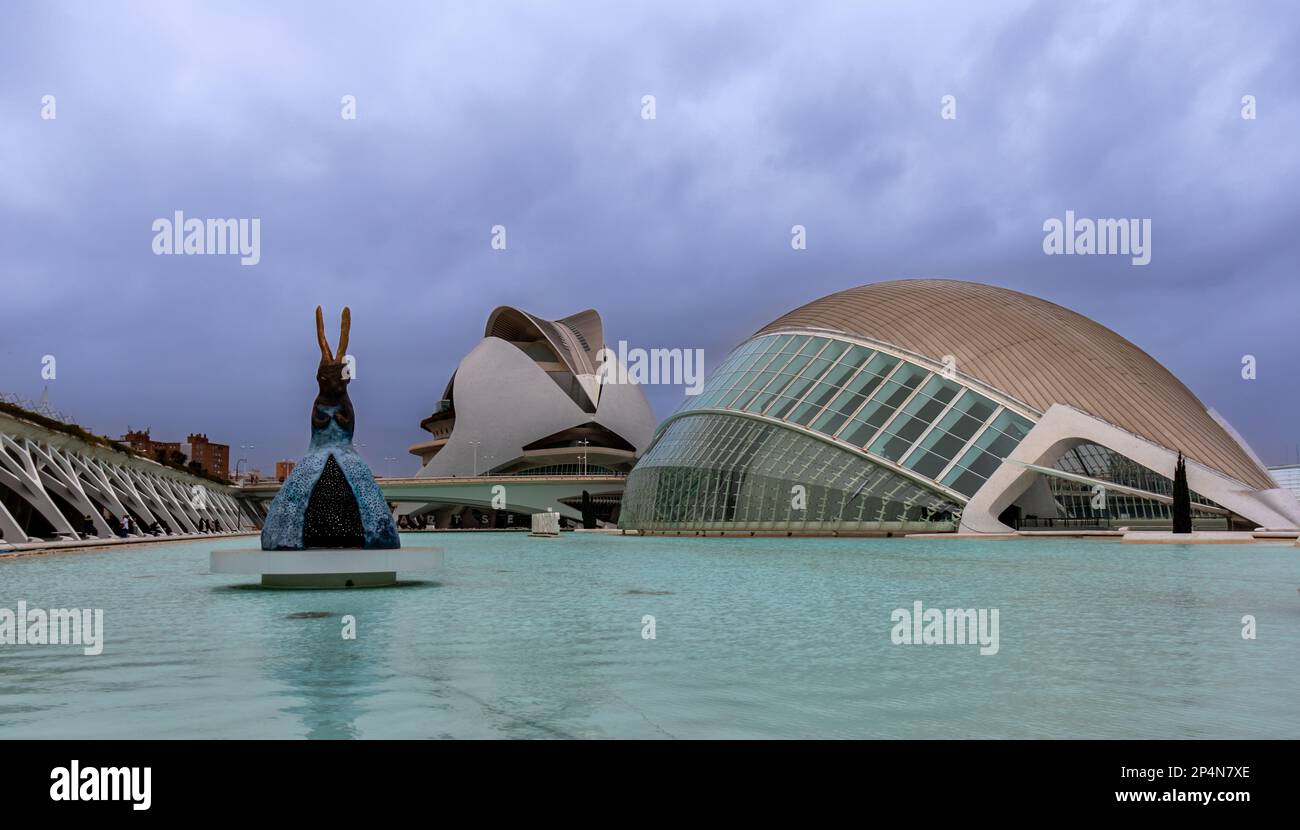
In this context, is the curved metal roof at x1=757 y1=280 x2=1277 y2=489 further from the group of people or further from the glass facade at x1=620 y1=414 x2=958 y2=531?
the group of people

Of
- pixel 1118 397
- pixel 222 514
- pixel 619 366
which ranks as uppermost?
pixel 619 366

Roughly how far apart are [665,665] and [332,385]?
9.90 meters

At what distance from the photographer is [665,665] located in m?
7.02

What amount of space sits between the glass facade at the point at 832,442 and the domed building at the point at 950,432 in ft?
0.21

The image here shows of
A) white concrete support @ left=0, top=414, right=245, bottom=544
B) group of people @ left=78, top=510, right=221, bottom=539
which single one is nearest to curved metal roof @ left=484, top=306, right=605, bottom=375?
white concrete support @ left=0, top=414, right=245, bottom=544

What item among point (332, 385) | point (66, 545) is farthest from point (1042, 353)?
point (66, 545)

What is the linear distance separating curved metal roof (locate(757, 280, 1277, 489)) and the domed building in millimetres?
80

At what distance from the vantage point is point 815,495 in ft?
118

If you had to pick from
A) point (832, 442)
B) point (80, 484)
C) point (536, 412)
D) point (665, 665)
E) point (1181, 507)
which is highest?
point (536, 412)

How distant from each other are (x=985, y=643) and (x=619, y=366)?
326 ft

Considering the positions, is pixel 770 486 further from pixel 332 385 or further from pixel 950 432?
pixel 332 385

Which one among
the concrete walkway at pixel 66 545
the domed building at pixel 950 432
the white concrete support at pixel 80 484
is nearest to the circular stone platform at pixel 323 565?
the concrete walkway at pixel 66 545
